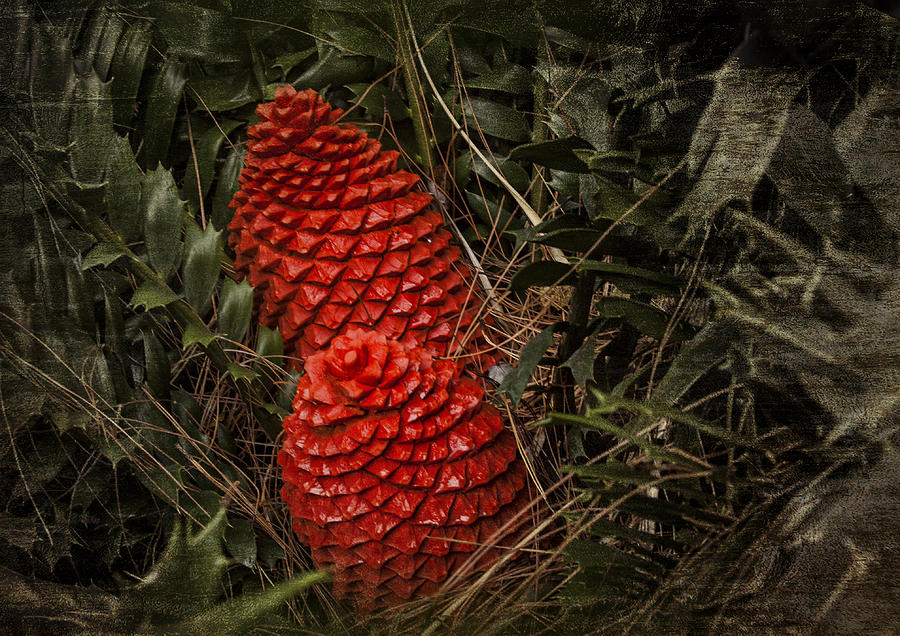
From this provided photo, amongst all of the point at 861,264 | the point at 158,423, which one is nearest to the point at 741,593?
the point at 861,264

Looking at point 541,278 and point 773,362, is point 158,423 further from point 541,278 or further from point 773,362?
point 773,362

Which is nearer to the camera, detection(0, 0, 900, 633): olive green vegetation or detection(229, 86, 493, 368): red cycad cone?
detection(0, 0, 900, 633): olive green vegetation

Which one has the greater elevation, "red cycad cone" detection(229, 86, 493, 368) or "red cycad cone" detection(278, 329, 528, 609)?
"red cycad cone" detection(229, 86, 493, 368)

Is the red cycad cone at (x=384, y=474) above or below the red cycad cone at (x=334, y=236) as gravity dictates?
below

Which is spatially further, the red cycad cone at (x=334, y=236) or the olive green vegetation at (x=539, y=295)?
the red cycad cone at (x=334, y=236)

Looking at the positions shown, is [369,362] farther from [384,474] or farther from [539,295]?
[539,295]
